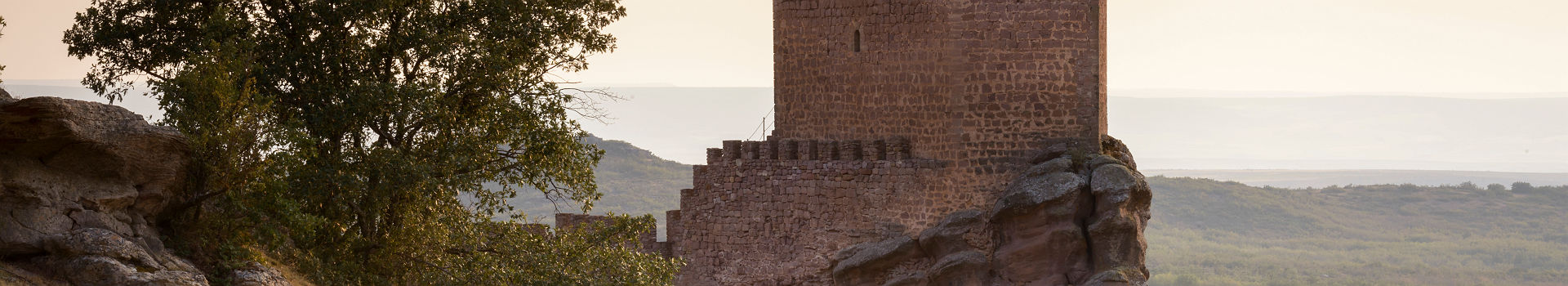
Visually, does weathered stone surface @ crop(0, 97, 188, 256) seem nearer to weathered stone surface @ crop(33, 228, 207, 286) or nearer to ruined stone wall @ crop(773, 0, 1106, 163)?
weathered stone surface @ crop(33, 228, 207, 286)

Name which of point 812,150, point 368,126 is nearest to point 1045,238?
point 812,150

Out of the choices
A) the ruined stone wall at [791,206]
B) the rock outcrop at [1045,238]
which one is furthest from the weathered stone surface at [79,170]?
the rock outcrop at [1045,238]

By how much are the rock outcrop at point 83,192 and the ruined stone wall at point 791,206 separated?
1102 centimetres

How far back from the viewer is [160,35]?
22219mm

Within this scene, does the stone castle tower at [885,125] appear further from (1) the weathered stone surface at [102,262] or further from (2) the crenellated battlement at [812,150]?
(1) the weathered stone surface at [102,262]

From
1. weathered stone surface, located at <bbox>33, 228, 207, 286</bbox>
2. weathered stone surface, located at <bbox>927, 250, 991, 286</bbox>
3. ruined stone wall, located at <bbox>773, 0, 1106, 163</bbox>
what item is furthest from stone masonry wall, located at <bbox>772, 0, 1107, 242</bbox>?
weathered stone surface, located at <bbox>33, 228, 207, 286</bbox>

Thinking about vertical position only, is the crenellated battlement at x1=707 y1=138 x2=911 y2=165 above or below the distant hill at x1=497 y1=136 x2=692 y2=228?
above

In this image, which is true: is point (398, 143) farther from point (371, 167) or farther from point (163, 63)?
point (163, 63)

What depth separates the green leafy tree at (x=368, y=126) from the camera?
66.4ft

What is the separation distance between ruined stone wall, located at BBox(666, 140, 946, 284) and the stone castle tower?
0.07ft

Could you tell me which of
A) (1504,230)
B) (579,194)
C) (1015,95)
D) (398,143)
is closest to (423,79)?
(398,143)

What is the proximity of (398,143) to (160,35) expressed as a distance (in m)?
2.99

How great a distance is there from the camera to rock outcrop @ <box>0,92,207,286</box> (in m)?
18.3

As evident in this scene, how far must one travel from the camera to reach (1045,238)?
87.5ft
